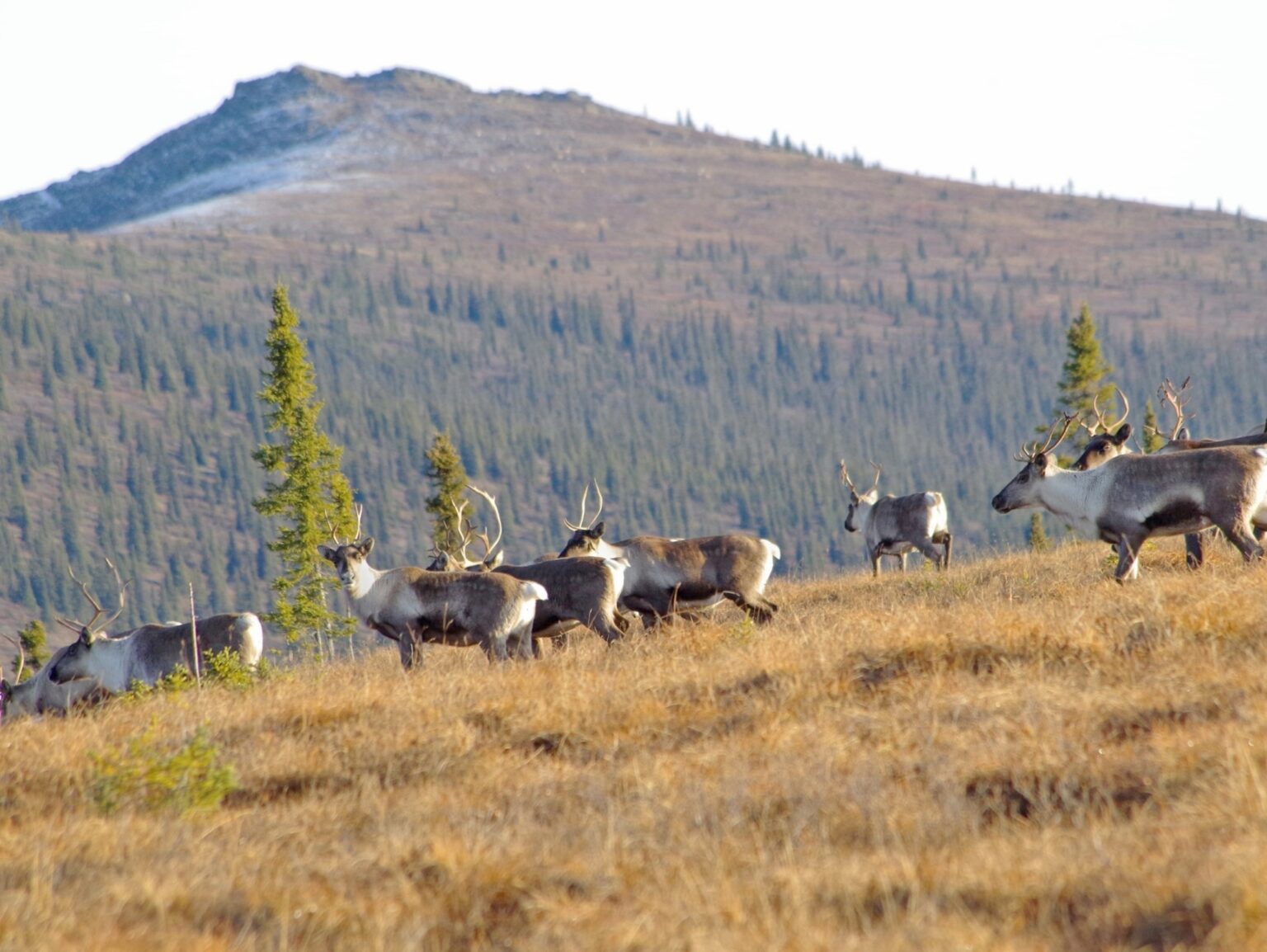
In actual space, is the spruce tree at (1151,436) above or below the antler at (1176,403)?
below

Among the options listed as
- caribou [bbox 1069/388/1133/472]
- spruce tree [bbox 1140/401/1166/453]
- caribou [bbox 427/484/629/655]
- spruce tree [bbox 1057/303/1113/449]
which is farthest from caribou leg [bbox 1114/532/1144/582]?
spruce tree [bbox 1057/303/1113/449]

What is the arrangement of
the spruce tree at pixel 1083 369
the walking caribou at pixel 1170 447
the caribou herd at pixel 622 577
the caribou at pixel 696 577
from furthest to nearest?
the spruce tree at pixel 1083 369 → the caribou at pixel 696 577 → the walking caribou at pixel 1170 447 → the caribou herd at pixel 622 577

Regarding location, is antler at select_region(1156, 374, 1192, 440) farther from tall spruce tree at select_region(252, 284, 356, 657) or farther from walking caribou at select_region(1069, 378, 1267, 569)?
tall spruce tree at select_region(252, 284, 356, 657)

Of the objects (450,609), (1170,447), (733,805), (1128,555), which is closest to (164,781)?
(733,805)

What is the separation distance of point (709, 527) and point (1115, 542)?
15268 cm

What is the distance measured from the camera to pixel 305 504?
34969 millimetres

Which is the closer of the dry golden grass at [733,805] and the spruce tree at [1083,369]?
the dry golden grass at [733,805]

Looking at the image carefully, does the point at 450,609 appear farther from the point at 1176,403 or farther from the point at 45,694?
the point at 1176,403

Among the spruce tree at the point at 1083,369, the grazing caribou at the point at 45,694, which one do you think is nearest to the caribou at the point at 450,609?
the grazing caribou at the point at 45,694

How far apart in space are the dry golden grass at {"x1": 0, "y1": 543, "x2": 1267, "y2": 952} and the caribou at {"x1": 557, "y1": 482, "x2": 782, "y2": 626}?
16.5ft

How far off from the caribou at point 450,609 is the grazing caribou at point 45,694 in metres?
3.73

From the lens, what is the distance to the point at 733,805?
317 inches

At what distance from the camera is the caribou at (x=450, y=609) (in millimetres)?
15695

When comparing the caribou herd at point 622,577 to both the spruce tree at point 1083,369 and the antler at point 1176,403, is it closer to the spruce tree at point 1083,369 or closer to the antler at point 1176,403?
the antler at point 1176,403
